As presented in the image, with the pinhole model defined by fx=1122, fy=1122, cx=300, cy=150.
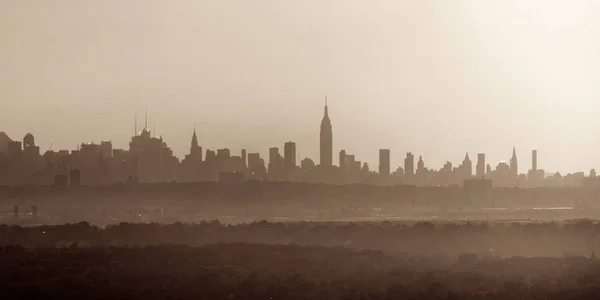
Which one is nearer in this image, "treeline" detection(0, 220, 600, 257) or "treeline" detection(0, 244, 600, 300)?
"treeline" detection(0, 244, 600, 300)

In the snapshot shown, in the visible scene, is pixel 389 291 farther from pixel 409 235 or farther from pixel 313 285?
pixel 409 235

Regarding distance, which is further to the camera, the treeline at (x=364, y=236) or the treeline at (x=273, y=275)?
the treeline at (x=364, y=236)

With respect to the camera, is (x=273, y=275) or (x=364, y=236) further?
(x=364, y=236)

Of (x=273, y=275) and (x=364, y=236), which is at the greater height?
(x=364, y=236)

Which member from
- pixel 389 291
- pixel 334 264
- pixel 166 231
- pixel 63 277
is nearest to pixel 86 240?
pixel 166 231
